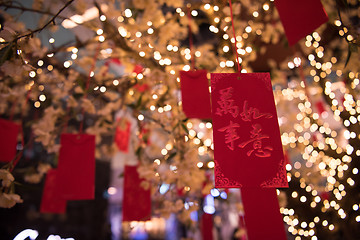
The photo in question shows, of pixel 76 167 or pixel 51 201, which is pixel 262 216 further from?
pixel 51 201

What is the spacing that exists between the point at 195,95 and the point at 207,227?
5.47 feet

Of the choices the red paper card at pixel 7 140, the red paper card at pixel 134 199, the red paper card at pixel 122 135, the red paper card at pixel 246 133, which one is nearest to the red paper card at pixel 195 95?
the red paper card at pixel 246 133

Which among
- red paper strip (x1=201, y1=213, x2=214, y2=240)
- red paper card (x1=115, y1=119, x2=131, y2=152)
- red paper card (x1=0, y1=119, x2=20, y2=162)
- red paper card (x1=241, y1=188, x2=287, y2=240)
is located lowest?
→ red paper strip (x1=201, y1=213, x2=214, y2=240)

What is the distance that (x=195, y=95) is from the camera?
1564 millimetres

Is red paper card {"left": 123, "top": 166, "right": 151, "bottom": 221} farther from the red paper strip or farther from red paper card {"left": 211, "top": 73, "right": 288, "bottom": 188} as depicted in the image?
red paper card {"left": 211, "top": 73, "right": 288, "bottom": 188}

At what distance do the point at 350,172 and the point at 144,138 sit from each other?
5.37 ft

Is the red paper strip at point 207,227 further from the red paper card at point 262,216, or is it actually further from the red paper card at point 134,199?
the red paper card at point 262,216

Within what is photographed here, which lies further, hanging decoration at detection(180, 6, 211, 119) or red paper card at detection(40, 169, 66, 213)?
red paper card at detection(40, 169, 66, 213)

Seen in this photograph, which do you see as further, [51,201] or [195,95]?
[51,201]

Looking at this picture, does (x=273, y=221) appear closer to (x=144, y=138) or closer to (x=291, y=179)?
(x=291, y=179)

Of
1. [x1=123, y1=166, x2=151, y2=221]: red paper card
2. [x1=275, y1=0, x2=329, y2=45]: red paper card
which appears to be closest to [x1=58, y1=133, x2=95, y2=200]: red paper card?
[x1=123, y1=166, x2=151, y2=221]: red paper card

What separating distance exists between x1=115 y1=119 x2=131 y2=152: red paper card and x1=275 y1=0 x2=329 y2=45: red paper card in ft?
5.70

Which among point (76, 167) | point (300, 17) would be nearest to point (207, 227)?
point (76, 167)

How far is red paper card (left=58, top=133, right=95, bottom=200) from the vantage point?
1559mm
